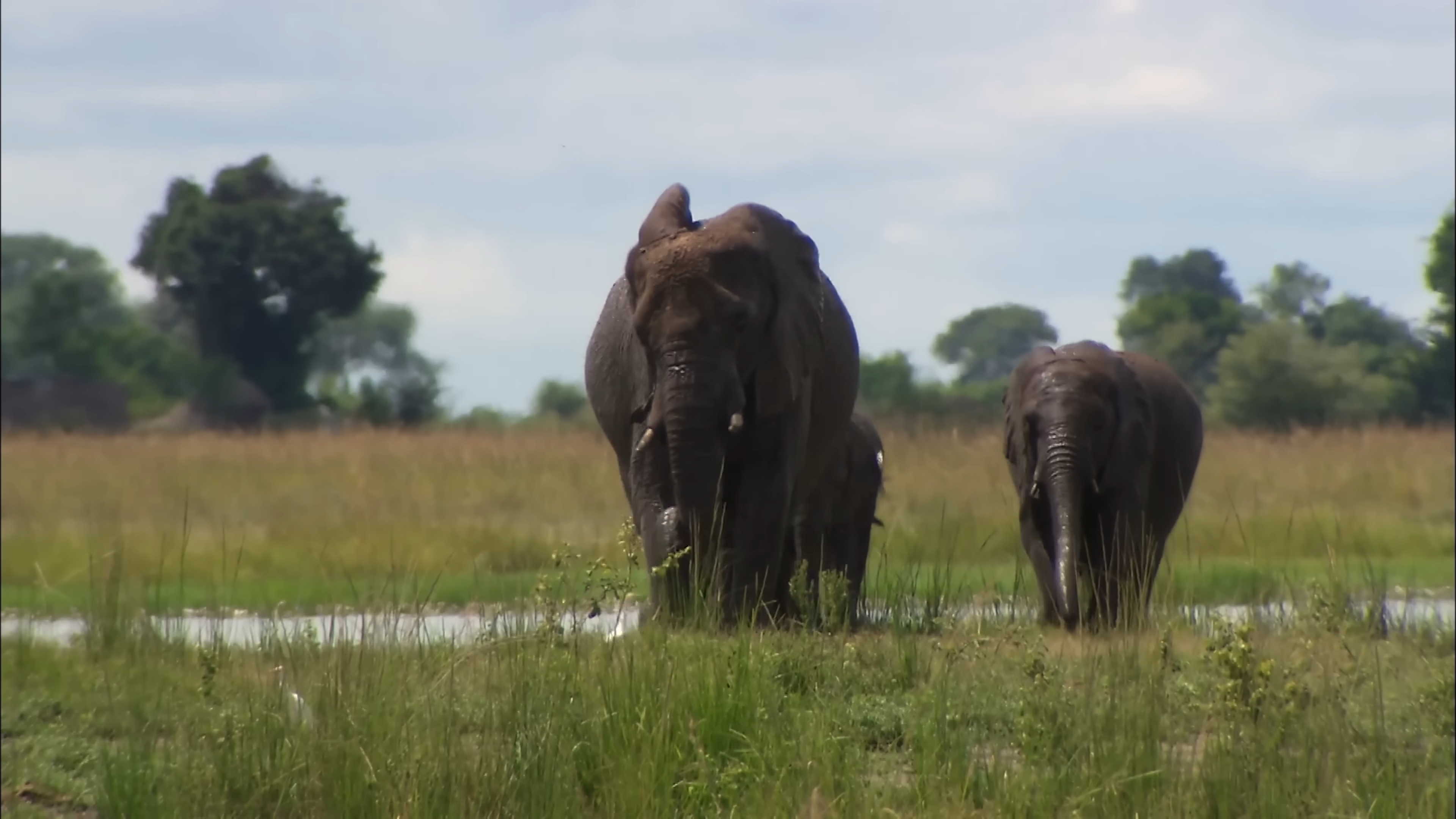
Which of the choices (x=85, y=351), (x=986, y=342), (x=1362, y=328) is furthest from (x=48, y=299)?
(x=1362, y=328)

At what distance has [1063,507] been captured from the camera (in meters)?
9.94

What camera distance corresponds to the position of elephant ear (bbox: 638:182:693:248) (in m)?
8.27

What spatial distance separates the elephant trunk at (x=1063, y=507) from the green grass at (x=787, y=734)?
89.6 inches

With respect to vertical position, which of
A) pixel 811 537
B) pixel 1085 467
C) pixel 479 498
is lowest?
pixel 479 498

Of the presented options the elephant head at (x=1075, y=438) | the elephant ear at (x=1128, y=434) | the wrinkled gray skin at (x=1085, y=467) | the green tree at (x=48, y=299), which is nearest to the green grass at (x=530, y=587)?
the wrinkled gray skin at (x=1085, y=467)

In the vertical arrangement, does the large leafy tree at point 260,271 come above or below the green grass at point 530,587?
above

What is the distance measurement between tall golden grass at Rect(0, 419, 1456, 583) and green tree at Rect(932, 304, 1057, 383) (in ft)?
98.6

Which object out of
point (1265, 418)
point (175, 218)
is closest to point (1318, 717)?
point (1265, 418)

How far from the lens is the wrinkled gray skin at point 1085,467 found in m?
9.91

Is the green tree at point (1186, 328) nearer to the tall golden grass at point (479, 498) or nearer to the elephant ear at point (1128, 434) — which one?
the tall golden grass at point (479, 498)

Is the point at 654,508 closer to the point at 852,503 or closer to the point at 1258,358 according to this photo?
the point at 852,503

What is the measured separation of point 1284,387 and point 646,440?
38612 millimetres

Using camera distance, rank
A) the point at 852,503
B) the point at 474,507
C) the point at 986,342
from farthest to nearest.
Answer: the point at 986,342 → the point at 474,507 → the point at 852,503

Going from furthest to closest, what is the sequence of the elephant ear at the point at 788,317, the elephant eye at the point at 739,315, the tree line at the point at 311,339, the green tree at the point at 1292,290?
1. the green tree at the point at 1292,290
2. the tree line at the point at 311,339
3. the elephant ear at the point at 788,317
4. the elephant eye at the point at 739,315
